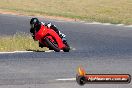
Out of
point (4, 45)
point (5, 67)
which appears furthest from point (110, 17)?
point (5, 67)

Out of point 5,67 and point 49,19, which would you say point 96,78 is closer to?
point 5,67

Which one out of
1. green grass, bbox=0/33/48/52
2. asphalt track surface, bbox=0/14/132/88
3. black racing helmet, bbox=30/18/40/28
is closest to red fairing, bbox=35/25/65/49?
black racing helmet, bbox=30/18/40/28

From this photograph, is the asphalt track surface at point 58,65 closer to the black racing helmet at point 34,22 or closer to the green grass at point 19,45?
the black racing helmet at point 34,22

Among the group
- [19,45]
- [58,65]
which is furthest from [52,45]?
[58,65]

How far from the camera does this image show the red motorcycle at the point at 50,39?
16766mm

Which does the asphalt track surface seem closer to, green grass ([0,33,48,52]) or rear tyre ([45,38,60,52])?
rear tyre ([45,38,60,52])

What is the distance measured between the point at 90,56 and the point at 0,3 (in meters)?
28.3

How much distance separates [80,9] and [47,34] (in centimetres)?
2404

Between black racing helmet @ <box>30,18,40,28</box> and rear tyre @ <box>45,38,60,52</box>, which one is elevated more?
black racing helmet @ <box>30,18,40,28</box>

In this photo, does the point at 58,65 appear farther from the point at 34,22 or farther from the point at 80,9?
the point at 80,9

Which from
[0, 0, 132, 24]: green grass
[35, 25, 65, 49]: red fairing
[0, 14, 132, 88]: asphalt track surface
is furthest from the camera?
[0, 0, 132, 24]: green grass

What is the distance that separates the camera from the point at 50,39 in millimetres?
16859

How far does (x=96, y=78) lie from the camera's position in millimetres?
7191

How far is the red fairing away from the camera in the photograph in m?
16.7
